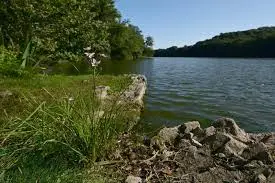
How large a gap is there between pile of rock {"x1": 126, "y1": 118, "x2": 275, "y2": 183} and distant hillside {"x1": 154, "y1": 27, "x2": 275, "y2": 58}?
130 m

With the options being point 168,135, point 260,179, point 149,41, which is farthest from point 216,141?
point 149,41

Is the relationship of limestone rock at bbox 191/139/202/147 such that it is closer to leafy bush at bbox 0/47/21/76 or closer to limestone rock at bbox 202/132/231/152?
limestone rock at bbox 202/132/231/152

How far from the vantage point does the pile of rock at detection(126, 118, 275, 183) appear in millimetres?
5168

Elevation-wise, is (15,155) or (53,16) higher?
(53,16)

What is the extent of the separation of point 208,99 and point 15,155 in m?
15.7

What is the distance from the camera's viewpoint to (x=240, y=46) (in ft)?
472

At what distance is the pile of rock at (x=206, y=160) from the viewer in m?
5.17

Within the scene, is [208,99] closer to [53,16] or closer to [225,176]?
[53,16]

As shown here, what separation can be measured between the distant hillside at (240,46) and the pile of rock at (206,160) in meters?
130

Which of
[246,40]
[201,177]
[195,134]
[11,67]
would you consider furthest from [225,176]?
[246,40]

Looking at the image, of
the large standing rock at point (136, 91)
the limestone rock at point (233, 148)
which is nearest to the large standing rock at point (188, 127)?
the limestone rock at point (233, 148)

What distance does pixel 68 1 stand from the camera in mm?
18328

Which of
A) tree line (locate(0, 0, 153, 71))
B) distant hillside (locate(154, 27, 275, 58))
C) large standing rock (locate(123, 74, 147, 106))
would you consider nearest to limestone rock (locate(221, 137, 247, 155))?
large standing rock (locate(123, 74, 147, 106))

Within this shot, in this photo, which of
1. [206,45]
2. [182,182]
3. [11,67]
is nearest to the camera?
[182,182]
